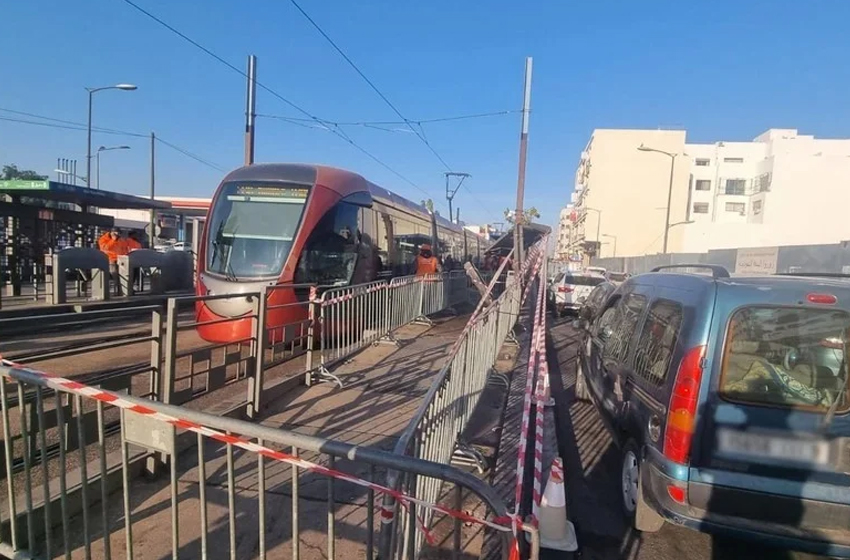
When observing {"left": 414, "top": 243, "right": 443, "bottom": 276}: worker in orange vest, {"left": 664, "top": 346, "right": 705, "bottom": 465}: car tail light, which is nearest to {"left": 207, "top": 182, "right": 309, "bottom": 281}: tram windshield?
{"left": 414, "top": 243, "right": 443, "bottom": 276}: worker in orange vest

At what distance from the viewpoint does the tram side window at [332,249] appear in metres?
8.69

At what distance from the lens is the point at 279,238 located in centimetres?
861

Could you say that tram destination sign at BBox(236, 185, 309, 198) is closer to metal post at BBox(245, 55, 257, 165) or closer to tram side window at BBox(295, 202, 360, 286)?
tram side window at BBox(295, 202, 360, 286)

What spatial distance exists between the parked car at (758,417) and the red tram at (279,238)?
5.32 metres

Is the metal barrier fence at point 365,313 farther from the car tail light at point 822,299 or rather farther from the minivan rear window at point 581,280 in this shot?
the minivan rear window at point 581,280

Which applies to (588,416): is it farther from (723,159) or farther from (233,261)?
(723,159)

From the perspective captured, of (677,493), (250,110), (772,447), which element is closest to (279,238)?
(677,493)

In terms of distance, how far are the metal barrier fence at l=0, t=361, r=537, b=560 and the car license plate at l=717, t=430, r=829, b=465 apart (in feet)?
5.26

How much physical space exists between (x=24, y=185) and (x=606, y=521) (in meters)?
14.5

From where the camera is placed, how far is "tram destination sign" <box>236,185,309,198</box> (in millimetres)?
8938

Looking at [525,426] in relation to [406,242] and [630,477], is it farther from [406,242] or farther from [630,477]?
[406,242]

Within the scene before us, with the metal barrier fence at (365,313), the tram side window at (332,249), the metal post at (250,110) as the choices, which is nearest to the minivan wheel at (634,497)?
the metal barrier fence at (365,313)

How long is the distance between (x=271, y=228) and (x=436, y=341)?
4.03 meters

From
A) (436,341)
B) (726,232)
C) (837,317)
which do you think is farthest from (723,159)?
(837,317)
